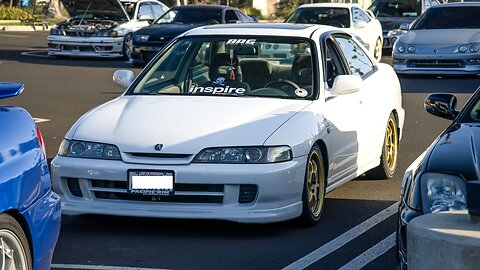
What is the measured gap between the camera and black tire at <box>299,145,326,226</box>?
7.43 metres

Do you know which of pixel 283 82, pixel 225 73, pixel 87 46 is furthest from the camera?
pixel 87 46

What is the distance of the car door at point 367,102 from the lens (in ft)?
28.9

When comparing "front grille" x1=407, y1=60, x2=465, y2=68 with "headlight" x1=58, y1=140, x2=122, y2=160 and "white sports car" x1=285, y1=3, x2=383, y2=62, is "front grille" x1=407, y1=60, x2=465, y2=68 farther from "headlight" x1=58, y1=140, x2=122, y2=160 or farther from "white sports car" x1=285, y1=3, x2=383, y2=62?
"headlight" x1=58, y1=140, x2=122, y2=160

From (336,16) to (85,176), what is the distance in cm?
1626

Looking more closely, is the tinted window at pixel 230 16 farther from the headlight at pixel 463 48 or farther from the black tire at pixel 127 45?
the headlight at pixel 463 48

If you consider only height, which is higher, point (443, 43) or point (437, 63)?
point (443, 43)

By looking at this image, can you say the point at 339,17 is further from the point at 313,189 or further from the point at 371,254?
the point at 371,254

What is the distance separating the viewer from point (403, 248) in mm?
5355

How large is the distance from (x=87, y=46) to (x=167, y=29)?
325 cm

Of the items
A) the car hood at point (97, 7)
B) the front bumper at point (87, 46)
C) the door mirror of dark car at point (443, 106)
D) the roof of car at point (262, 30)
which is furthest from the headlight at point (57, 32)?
the door mirror of dark car at point (443, 106)

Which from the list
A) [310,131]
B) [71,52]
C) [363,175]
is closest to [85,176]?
[310,131]

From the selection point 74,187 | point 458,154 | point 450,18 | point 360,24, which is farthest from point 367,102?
point 360,24

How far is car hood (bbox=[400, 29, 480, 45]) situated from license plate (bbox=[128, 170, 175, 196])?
42.6 feet

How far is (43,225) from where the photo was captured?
521 centimetres
